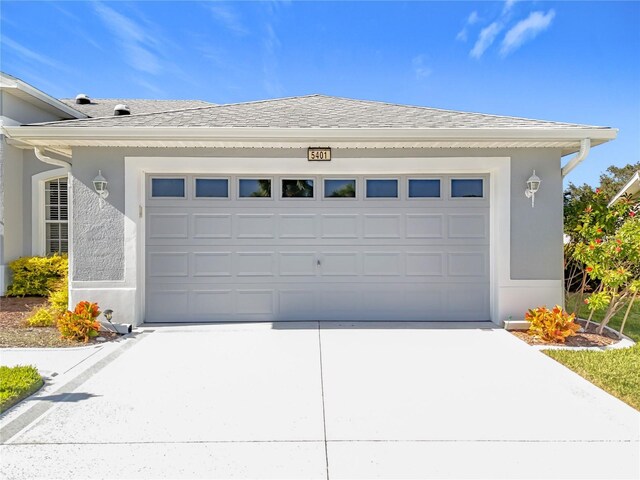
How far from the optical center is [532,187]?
6195mm

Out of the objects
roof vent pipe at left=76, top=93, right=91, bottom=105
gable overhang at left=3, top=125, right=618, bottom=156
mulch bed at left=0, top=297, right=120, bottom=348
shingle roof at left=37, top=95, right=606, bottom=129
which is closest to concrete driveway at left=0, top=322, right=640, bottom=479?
mulch bed at left=0, top=297, right=120, bottom=348

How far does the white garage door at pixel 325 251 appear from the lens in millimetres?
6609

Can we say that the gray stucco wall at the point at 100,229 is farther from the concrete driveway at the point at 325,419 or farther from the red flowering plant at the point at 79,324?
the concrete driveway at the point at 325,419

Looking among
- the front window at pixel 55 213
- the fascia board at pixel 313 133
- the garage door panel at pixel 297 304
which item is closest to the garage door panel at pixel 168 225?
the fascia board at pixel 313 133

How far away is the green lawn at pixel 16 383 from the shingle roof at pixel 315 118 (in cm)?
363

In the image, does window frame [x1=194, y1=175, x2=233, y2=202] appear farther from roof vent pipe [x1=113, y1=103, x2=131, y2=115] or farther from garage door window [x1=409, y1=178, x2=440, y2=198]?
roof vent pipe [x1=113, y1=103, x2=131, y2=115]

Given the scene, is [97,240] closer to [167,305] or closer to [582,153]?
[167,305]

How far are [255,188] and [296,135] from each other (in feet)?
4.21

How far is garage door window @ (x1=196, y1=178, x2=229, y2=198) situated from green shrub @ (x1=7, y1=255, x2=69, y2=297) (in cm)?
491

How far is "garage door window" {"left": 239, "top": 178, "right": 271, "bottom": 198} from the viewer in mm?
6637

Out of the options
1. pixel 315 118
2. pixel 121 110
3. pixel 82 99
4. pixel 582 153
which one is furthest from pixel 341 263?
pixel 82 99

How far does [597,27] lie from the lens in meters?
8.50

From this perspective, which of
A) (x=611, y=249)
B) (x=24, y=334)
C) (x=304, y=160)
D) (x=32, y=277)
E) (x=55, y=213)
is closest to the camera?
(x=611, y=249)

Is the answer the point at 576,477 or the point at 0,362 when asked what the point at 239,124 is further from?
the point at 576,477
